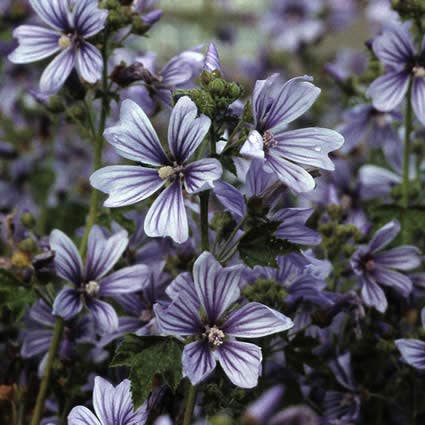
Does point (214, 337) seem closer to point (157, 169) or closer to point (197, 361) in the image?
point (197, 361)

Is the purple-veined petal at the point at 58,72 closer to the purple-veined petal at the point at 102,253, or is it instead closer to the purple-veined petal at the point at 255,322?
the purple-veined petal at the point at 102,253

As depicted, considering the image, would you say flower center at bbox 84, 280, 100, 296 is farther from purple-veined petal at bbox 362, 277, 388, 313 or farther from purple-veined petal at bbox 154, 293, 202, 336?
purple-veined petal at bbox 362, 277, 388, 313

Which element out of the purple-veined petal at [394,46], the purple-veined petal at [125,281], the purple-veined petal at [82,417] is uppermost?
the purple-veined petal at [394,46]

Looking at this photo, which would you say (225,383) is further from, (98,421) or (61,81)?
(61,81)

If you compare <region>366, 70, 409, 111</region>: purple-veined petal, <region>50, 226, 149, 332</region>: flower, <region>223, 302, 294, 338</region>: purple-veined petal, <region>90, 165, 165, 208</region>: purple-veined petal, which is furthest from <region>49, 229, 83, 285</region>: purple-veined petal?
<region>366, 70, 409, 111</region>: purple-veined petal

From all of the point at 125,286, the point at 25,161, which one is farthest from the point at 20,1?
the point at 125,286

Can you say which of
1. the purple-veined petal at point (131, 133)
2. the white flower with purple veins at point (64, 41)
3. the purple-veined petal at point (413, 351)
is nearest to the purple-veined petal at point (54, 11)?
the white flower with purple veins at point (64, 41)

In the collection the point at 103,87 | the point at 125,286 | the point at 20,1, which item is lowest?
the point at 125,286
